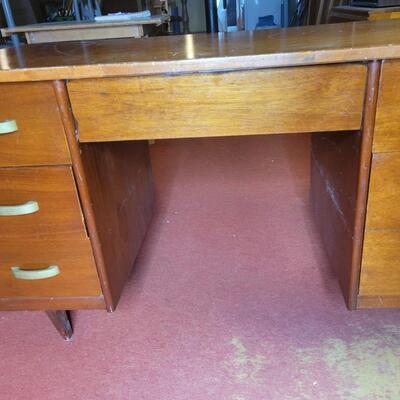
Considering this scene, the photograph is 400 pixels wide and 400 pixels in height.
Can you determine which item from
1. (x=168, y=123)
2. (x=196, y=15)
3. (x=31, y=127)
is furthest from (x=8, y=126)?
(x=196, y=15)

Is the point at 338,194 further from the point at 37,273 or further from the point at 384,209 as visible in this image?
the point at 37,273

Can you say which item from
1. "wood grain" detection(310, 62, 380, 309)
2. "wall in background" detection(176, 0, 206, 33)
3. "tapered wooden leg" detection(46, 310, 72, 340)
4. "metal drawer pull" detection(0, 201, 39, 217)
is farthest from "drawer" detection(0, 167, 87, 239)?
"wall in background" detection(176, 0, 206, 33)

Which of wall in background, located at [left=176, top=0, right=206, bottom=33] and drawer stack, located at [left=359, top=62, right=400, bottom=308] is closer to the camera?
drawer stack, located at [left=359, top=62, right=400, bottom=308]

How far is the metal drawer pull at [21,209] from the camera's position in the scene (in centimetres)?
89

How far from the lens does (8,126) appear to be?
812 millimetres

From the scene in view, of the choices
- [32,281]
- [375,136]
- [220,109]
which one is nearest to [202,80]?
[220,109]

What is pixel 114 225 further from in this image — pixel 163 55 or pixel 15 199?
pixel 163 55

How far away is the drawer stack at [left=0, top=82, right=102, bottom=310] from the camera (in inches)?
31.9

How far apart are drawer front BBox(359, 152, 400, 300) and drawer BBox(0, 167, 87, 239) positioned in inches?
24.3

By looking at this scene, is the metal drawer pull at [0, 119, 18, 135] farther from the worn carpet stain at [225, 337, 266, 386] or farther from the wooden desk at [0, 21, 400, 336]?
the worn carpet stain at [225, 337, 266, 386]

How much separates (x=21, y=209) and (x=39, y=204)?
0.12 feet

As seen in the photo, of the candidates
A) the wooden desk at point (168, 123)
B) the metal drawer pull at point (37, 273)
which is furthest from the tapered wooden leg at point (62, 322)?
the metal drawer pull at point (37, 273)

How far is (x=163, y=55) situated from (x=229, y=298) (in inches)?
27.2

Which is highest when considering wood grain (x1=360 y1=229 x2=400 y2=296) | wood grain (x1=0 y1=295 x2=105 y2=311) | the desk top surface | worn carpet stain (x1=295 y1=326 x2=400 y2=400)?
the desk top surface
